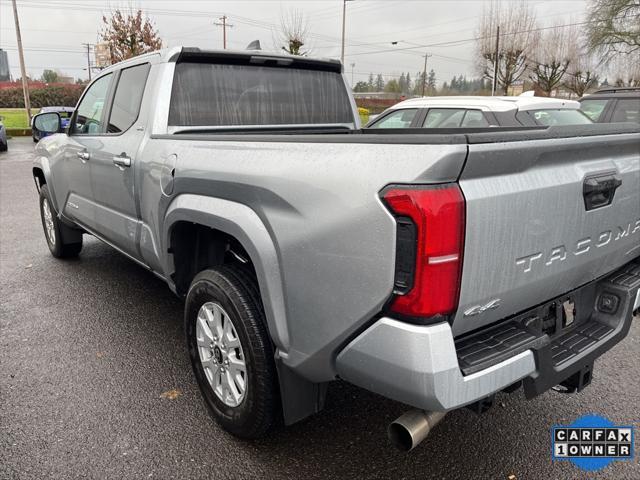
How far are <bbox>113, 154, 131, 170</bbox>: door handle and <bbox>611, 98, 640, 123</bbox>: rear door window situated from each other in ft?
26.1

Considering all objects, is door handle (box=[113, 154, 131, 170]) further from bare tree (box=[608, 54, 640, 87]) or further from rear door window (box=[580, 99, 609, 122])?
bare tree (box=[608, 54, 640, 87])

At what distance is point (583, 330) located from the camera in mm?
2400

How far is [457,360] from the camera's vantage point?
66.4 inches

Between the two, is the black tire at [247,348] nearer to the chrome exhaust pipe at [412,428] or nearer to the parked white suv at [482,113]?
the chrome exhaust pipe at [412,428]

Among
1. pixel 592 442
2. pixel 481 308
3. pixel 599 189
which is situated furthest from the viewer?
pixel 592 442

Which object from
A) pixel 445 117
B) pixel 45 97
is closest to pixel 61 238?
pixel 445 117

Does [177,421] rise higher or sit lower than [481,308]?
lower

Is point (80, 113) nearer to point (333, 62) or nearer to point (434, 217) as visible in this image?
point (333, 62)

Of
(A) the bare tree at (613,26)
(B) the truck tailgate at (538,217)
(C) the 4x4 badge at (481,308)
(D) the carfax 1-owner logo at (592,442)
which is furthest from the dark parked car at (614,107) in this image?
(A) the bare tree at (613,26)

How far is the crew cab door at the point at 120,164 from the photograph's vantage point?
134 inches

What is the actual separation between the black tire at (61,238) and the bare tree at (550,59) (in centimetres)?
4786

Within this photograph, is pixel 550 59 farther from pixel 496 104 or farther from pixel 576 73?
pixel 496 104

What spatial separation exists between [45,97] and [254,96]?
1870 inches

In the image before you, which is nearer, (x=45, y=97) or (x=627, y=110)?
(x=627, y=110)
